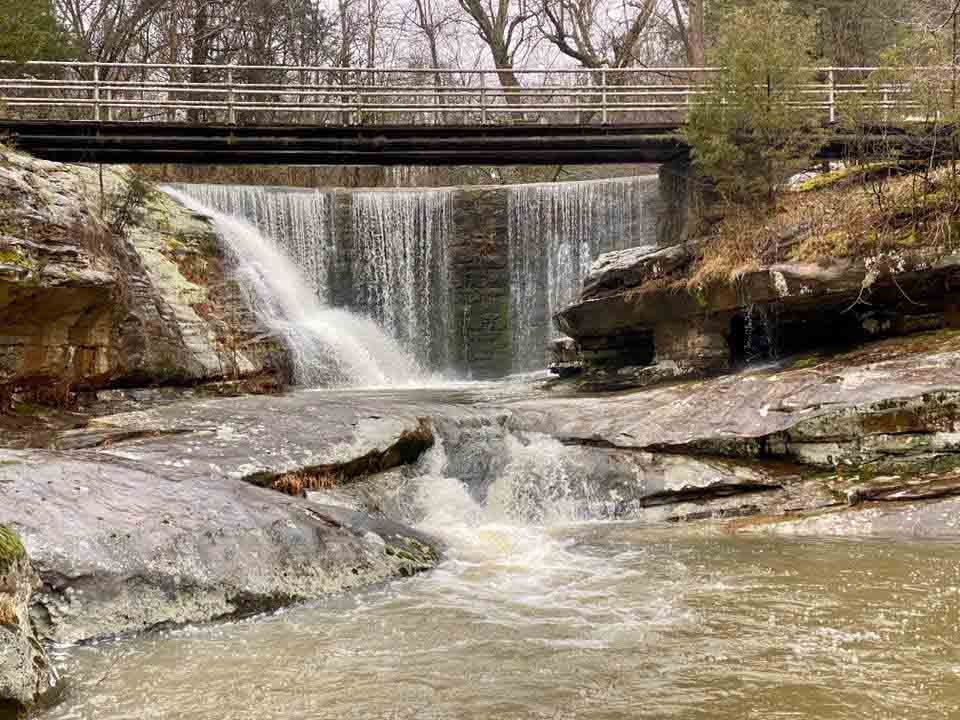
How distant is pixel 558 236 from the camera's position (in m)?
22.1

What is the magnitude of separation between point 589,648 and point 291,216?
17.8 m

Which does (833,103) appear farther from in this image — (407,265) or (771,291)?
(407,265)

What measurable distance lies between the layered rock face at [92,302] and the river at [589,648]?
23.1 ft

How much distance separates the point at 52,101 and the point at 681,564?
1312cm

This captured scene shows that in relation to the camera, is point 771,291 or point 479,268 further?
point 479,268

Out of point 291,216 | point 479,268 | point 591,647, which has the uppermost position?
point 291,216

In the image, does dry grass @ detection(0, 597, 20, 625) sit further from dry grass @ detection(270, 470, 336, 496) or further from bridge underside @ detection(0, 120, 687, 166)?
bridge underside @ detection(0, 120, 687, 166)

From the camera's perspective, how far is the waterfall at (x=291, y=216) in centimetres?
2067

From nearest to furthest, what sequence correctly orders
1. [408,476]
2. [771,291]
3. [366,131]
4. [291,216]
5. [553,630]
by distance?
[553,630]
[408,476]
[771,291]
[366,131]
[291,216]

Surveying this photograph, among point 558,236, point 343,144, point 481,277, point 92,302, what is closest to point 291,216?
point 481,277

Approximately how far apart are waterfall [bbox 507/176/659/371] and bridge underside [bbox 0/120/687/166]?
499 cm

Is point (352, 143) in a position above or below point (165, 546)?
above

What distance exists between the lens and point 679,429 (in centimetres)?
1018

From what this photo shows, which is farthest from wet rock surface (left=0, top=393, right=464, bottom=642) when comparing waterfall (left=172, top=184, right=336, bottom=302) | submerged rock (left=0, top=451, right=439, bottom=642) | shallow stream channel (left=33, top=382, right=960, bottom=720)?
waterfall (left=172, top=184, right=336, bottom=302)
